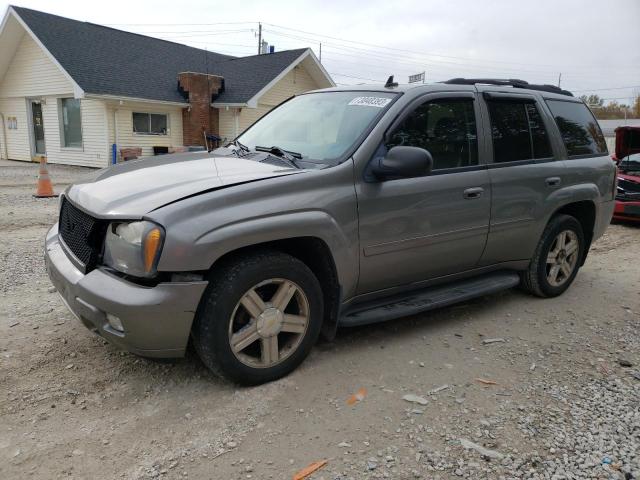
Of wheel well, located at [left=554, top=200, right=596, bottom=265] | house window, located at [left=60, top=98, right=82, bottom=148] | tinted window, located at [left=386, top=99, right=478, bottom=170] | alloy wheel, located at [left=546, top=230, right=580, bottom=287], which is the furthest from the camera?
house window, located at [left=60, top=98, right=82, bottom=148]

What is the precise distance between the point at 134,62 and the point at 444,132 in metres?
18.9

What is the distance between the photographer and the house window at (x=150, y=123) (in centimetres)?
1897

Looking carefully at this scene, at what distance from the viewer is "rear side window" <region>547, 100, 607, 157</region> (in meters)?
4.84

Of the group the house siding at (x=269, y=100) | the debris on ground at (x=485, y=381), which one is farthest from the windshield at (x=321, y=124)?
the house siding at (x=269, y=100)

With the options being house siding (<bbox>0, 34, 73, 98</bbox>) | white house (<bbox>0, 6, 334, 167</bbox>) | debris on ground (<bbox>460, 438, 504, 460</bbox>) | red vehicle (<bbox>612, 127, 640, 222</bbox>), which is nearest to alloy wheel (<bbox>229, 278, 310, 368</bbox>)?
debris on ground (<bbox>460, 438, 504, 460</bbox>)

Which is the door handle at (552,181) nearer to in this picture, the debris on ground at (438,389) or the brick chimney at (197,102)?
the debris on ground at (438,389)

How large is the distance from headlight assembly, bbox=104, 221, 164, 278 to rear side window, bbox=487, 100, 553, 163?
9.15 ft

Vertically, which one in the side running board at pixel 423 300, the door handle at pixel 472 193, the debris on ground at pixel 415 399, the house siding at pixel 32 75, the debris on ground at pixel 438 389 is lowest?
the debris on ground at pixel 415 399

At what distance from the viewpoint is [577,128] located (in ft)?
16.5

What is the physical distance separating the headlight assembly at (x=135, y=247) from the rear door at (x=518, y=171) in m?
2.66

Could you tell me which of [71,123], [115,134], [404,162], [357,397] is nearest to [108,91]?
[115,134]

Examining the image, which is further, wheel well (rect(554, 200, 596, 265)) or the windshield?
wheel well (rect(554, 200, 596, 265))

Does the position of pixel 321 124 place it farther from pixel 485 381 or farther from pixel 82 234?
pixel 485 381

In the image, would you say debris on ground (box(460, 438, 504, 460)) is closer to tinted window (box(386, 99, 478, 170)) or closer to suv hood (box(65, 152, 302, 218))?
suv hood (box(65, 152, 302, 218))
